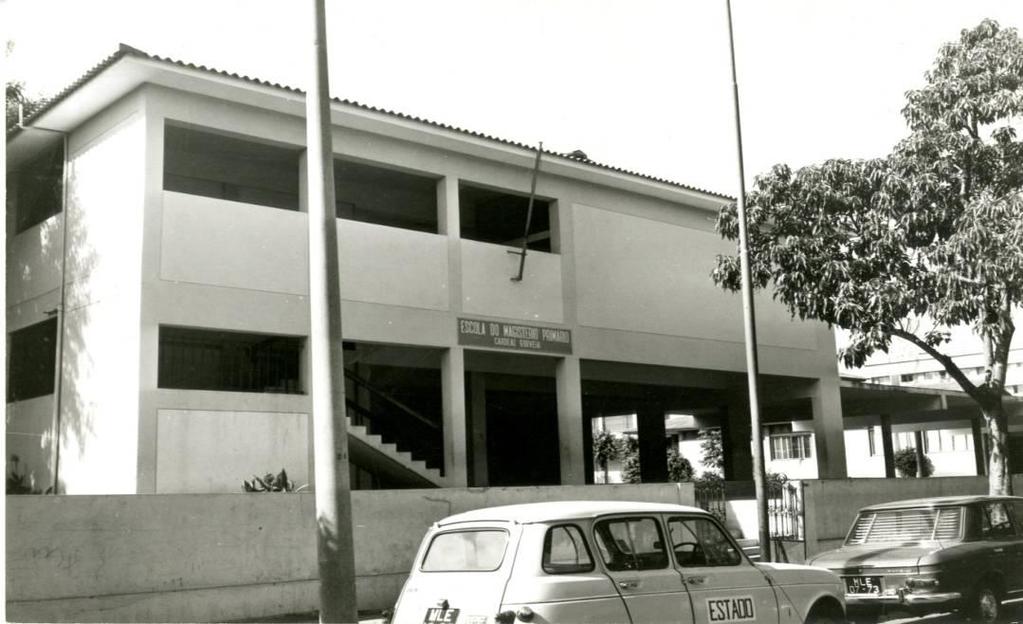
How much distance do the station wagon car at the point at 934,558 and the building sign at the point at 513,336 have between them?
7508 millimetres

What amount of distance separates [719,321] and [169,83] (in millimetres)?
12396

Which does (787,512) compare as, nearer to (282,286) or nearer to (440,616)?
(282,286)

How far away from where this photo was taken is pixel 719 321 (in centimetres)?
2167

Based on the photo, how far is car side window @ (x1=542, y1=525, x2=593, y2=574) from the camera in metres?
6.54

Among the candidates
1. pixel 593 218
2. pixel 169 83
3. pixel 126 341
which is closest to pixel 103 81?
pixel 169 83

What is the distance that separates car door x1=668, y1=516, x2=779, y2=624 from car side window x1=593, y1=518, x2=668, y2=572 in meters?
0.15

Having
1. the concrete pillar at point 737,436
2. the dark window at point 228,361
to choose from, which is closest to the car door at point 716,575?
the dark window at point 228,361

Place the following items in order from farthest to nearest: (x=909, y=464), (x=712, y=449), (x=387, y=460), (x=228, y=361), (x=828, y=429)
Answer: (x=712, y=449) → (x=909, y=464) → (x=828, y=429) → (x=387, y=460) → (x=228, y=361)

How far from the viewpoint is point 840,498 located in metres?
17.7

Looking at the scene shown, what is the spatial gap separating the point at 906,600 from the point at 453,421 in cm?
840

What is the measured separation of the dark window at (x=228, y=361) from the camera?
1512cm

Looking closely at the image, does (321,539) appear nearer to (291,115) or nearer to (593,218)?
(291,115)

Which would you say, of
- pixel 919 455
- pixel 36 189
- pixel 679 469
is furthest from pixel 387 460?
pixel 919 455

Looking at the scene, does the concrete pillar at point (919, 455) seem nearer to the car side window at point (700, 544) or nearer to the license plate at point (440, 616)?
the car side window at point (700, 544)
